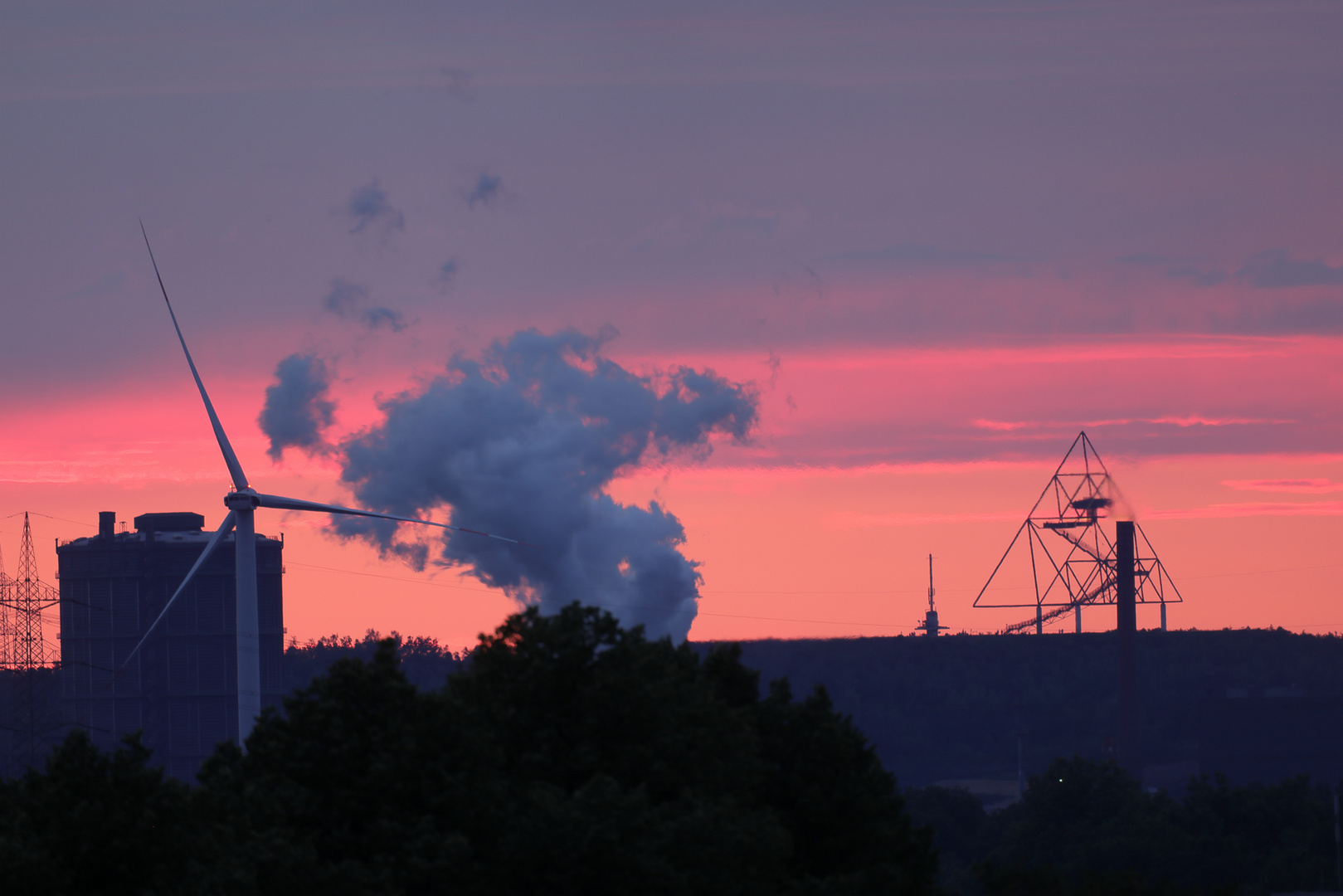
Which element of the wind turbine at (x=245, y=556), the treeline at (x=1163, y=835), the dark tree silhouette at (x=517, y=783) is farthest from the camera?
the treeline at (x=1163, y=835)

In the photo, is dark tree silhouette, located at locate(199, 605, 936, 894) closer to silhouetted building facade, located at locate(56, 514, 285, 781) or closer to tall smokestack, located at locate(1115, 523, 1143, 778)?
tall smokestack, located at locate(1115, 523, 1143, 778)

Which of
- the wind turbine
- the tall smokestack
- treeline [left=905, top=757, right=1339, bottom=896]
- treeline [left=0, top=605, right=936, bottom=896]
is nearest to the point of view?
treeline [left=0, top=605, right=936, bottom=896]

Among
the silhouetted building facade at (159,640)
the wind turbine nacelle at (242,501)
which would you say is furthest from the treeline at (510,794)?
the silhouetted building facade at (159,640)

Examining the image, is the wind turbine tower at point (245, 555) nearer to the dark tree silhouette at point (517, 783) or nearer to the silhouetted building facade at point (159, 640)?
the dark tree silhouette at point (517, 783)

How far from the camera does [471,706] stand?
43125 mm

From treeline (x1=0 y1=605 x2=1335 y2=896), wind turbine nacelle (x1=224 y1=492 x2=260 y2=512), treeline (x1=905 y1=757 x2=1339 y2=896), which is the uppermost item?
wind turbine nacelle (x1=224 y1=492 x2=260 y2=512)

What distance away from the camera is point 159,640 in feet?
563

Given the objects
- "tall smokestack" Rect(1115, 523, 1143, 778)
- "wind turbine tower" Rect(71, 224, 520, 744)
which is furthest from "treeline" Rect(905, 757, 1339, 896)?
"wind turbine tower" Rect(71, 224, 520, 744)

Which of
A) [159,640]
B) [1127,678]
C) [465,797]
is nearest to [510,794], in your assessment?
[465,797]

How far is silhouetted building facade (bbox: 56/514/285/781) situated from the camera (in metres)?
171

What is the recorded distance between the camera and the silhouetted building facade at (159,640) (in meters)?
171

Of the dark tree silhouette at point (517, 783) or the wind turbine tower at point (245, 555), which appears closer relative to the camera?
the dark tree silhouette at point (517, 783)

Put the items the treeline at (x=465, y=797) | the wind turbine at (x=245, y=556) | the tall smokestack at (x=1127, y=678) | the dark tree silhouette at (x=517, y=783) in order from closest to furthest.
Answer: the treeline at (x=465, y=797) → the dark tree silhouette at (x=517, y=783) → the wind turbine at (x=245, y=556) → the tall smokestack at (x=1127, y=678)

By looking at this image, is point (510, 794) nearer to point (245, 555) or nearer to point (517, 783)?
point (517, 783)
